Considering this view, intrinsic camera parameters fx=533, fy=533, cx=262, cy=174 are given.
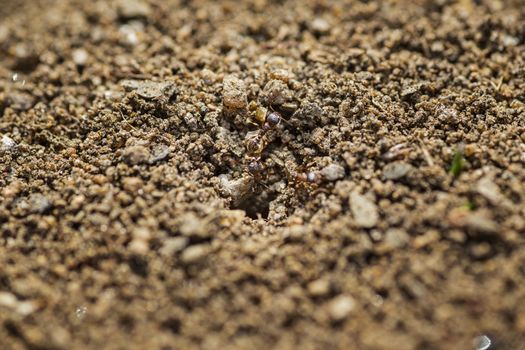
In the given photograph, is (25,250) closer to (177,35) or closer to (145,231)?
(145,231)

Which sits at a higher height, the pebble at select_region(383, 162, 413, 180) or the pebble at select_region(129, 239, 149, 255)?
the pebble at select_region(383, 162, 413, 180)

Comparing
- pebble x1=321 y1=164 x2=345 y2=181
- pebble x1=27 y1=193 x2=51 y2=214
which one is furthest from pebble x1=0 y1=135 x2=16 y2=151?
pebble x1=321 y1=164 x2=345 y2=181

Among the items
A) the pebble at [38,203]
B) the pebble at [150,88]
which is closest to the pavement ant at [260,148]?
the pebble at [150,88]

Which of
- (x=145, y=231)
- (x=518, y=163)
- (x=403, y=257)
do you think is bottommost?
(x=145, y=231)

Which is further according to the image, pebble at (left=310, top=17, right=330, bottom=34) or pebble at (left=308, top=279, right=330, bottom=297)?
pebble at (left=310, top=17, right=330, bottom=34)

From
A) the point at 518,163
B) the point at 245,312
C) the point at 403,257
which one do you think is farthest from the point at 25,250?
the point at 518,163

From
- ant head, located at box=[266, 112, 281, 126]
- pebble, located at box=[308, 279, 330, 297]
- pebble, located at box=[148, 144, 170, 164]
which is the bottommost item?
pebble, located at box=[308, 279, 330, 297]

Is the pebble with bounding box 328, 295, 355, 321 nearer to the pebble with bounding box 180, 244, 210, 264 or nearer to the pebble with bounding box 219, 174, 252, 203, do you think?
the pebble with bounding box 180, 244, 210, 264

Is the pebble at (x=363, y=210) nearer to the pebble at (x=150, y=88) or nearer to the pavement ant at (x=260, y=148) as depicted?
the pavement ant at (x=260, y=148)
